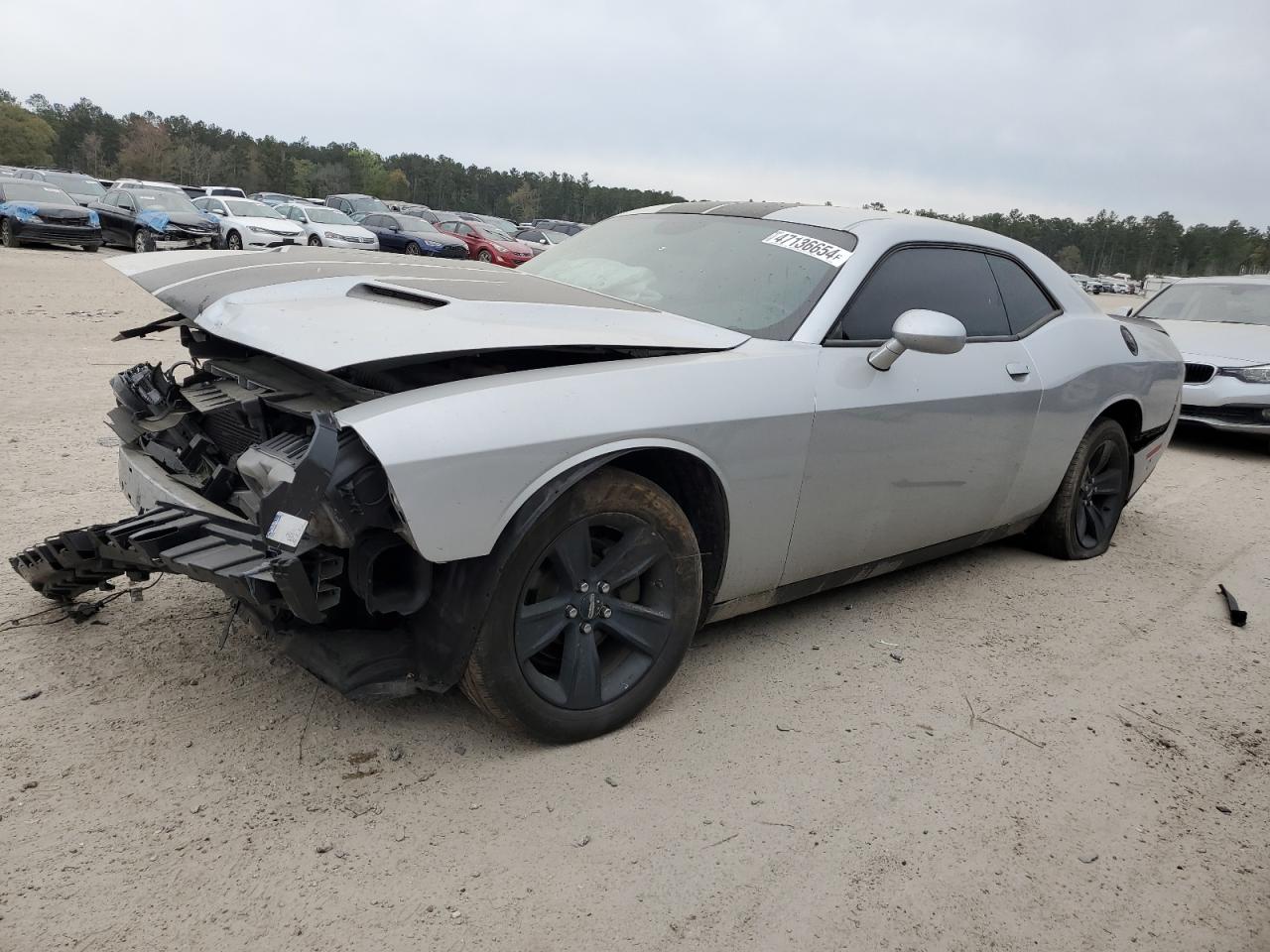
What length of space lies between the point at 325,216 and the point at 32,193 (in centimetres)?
602

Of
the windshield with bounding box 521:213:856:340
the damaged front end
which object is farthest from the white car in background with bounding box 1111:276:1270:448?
the damaged front end

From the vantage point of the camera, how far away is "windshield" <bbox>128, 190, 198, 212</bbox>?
66.7 feet

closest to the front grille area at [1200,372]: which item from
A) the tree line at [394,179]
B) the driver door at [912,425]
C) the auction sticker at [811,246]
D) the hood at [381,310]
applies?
the driver door at [912,425]

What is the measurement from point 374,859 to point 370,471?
92 cm

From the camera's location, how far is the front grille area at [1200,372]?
8.27 m

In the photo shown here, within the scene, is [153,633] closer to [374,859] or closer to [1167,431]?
[374,859]

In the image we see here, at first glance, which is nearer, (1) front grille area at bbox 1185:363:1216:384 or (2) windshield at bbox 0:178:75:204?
(1) front grille area at bbox 1185:363:1216:384

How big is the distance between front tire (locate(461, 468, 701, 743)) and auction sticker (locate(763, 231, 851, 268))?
1.23 meters

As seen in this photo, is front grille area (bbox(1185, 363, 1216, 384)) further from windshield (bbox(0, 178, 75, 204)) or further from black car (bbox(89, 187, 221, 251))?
windshield (bbox(0, 178, 75, 204))

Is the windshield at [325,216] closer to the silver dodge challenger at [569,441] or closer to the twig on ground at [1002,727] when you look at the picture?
the silver dodge challenger at [569,441]

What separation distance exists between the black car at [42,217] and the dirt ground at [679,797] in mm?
18079

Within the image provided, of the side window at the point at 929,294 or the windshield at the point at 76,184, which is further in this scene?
the windshield at the point at 76,184

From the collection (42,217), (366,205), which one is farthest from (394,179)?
(42,217)

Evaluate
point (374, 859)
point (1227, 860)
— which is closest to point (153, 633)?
point (374, 859)
